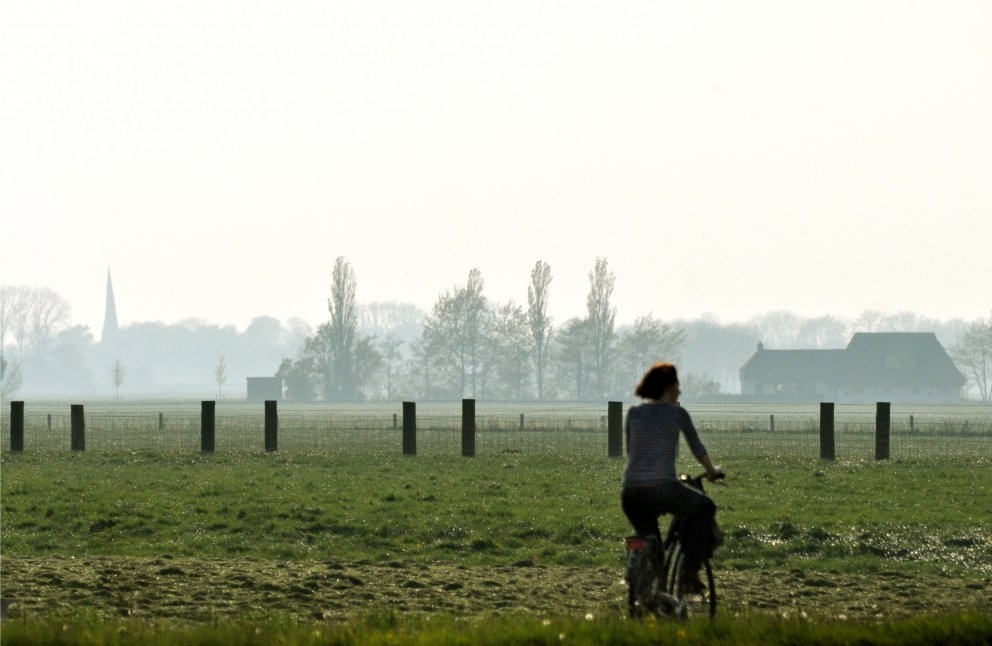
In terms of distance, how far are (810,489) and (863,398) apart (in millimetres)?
131865

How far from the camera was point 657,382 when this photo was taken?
9219 millimetres

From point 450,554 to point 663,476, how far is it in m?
6.00

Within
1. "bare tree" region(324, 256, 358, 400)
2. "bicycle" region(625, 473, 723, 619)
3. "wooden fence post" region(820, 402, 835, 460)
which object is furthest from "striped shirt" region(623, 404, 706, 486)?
"bare tree" region(324, 256, 358, 400)

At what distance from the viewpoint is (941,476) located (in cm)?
2344

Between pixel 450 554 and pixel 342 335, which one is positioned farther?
pixel 342 335

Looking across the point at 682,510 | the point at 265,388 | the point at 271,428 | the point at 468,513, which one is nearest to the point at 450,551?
the point at 468,513

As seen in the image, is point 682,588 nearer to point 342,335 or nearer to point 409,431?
point 409,431

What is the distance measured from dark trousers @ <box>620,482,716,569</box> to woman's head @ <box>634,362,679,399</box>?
63cm

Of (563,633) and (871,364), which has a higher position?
(871,364)

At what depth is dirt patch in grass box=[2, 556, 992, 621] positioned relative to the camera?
10.9 metres

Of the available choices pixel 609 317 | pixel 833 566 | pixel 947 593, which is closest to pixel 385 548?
pixel 833 566

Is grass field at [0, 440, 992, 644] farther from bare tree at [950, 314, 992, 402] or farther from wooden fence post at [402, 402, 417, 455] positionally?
bare tree at [950, 314, 992, 402]

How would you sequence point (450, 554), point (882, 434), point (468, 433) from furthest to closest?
point (468, 433)
point (882, 434)
point (450, 554)

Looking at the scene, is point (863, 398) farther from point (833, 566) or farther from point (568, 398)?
point (833, 566)
